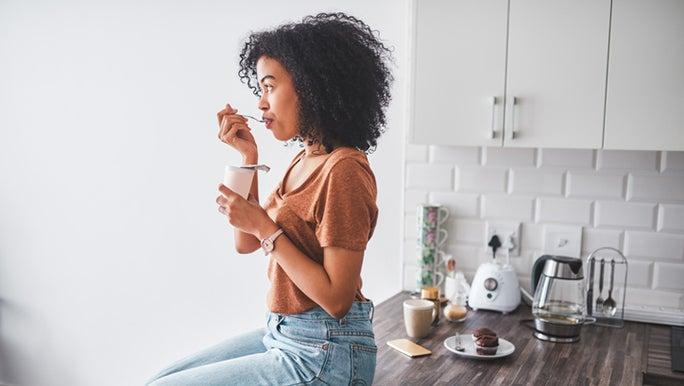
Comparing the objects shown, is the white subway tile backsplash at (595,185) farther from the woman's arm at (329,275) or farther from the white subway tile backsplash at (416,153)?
the woman's arm at (329,275)

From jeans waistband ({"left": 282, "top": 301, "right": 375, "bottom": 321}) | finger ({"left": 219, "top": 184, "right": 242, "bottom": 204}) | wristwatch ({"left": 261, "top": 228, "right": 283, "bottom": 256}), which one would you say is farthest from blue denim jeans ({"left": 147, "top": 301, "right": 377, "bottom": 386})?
finger ({"left": 219, "top": 184, "right": 242, "bottom": 204})

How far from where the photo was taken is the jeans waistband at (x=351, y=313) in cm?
133

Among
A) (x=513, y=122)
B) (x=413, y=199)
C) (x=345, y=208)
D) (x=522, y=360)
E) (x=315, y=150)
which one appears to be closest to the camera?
(x=345, y=208)

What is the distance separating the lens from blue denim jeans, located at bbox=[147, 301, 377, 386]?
1.29 metres

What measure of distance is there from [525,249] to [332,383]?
1.26m

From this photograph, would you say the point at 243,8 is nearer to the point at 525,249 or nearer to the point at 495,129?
the point at 495,129

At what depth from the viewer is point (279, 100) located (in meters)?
1.40

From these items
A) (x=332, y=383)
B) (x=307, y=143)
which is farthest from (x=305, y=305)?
(x=307, y=143)

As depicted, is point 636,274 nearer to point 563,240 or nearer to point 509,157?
point 563,240

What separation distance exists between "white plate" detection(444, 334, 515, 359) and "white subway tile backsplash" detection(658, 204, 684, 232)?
0.73 meters

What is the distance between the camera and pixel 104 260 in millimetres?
3258

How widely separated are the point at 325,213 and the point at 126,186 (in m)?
2.15

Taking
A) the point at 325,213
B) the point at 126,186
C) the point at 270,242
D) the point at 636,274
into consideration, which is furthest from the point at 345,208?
the point at 126,186

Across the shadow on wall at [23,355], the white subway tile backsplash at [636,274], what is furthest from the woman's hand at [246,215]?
the shadow on wall at [23,355]
